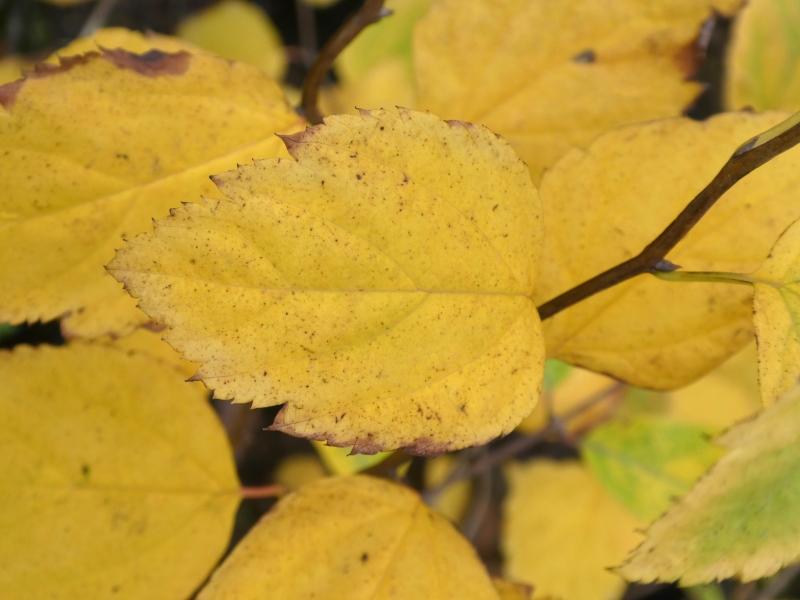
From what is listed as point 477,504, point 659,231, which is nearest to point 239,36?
point 477,504

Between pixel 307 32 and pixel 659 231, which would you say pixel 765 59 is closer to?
pixel 659 231

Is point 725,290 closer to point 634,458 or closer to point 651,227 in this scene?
point 651,227

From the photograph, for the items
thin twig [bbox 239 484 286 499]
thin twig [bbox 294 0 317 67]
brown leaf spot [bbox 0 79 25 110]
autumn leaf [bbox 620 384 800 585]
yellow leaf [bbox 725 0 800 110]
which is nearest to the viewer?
autumn leaf [bbox 620 384 800 585]

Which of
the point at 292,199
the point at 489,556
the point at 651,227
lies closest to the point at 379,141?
the point at 292,199

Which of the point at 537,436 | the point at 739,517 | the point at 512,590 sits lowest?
the point at 537,436

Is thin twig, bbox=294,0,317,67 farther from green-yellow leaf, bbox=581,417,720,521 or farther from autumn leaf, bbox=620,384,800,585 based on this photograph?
autumn leaf, bbox=620,384,800,585

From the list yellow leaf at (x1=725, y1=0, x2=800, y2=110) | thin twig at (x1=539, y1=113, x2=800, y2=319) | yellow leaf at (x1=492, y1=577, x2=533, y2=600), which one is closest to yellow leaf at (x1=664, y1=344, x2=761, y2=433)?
yellow leaf at (x1=725, y1=0, x2=800, y2=110)
